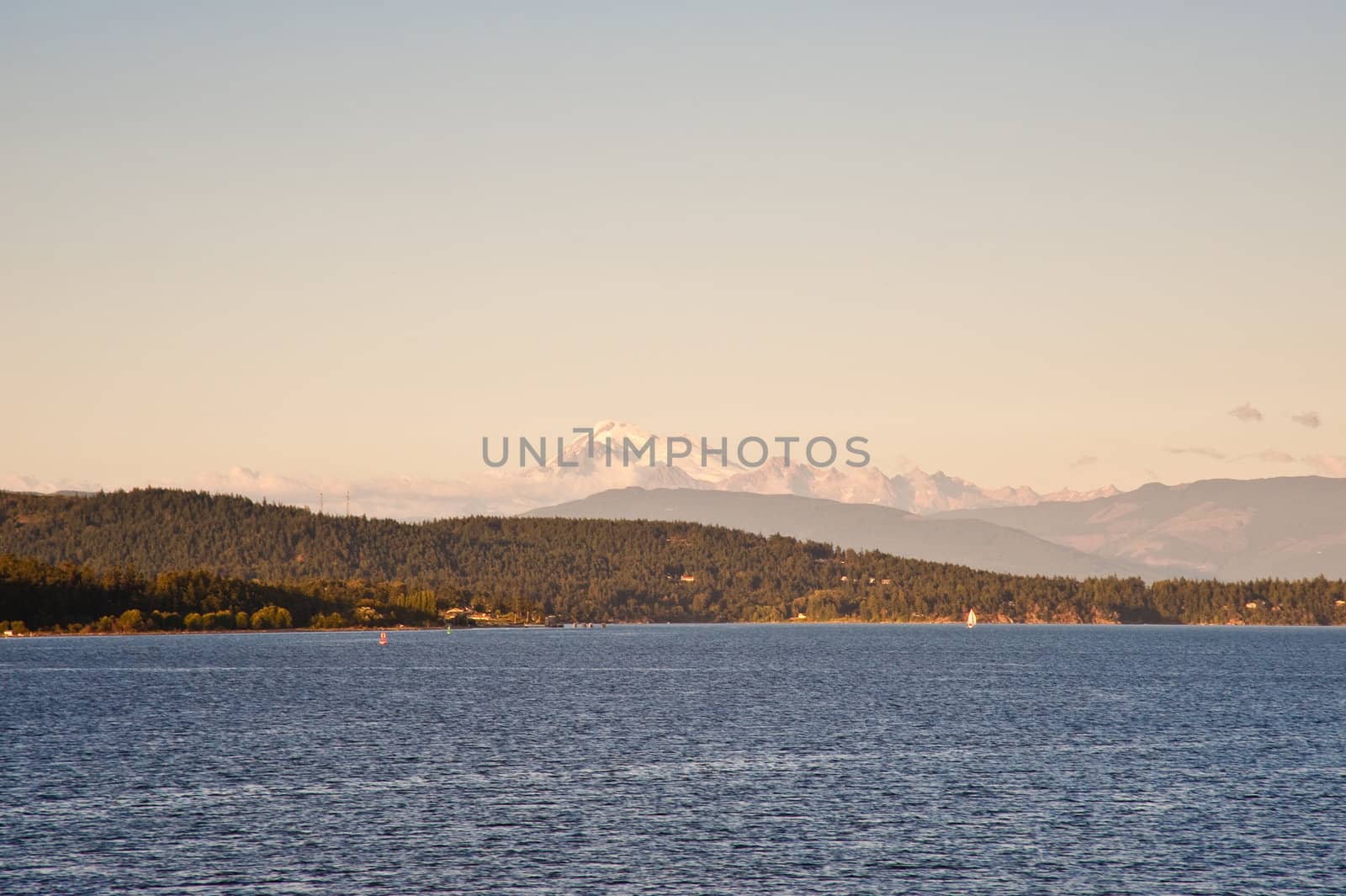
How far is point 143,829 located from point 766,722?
73042mm

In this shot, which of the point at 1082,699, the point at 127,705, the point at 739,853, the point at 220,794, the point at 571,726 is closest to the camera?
the point at 739,853

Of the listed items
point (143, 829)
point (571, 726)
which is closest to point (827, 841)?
point (143, 829)

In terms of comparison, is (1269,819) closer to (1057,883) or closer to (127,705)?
(1057,883)

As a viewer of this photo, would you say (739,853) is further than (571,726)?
No

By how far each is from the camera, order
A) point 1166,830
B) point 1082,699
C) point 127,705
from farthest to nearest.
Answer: point 1082,699 → point 127,705 → point 1166,830

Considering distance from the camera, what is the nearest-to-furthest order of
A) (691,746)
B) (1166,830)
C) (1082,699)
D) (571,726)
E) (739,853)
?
(739,853) < (1166,830) < (691,746) < (571,726) < (1082,699)

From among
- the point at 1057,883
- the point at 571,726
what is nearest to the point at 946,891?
the point at 1057,883

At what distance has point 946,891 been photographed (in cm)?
7044

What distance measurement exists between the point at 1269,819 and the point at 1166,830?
808 cm

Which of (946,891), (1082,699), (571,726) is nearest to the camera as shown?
(946,891)

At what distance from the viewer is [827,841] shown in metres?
81.6

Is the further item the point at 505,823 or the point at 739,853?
the point at 505,823

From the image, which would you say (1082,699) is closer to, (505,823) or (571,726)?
(571,726)

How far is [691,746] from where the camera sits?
124 metres
